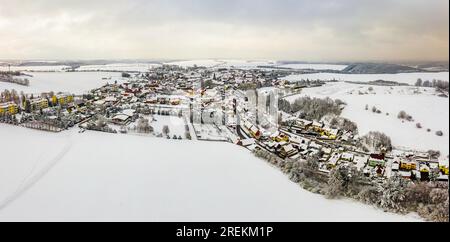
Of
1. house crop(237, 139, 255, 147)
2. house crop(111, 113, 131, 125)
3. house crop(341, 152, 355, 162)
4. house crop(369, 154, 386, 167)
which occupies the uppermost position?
house crop(111, 113, 131, 125)

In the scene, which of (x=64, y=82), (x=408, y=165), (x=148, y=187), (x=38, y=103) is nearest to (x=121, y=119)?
(x=38, y=103)

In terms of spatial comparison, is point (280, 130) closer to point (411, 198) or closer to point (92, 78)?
point (411, 198)

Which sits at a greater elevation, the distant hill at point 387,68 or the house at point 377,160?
the distant hill at point 387,68

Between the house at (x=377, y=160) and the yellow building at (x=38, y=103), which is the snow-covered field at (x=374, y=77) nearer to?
the house at (x=377, y=160)

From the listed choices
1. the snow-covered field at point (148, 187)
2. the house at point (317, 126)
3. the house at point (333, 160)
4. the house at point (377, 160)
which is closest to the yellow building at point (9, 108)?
Result: the snow-covered field at point (148, 187)

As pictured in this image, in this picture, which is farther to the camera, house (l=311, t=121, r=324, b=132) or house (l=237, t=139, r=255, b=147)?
house (l=311, t=121, r=324, b=132)

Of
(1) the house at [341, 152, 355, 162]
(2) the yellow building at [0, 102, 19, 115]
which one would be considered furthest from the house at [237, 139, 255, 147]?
(2) the yellow building at [0, 102, 19, 115]

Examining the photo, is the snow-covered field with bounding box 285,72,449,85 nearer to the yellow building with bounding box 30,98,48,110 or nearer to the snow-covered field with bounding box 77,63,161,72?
the snow-covered field with bounding box 77,63,161,72
